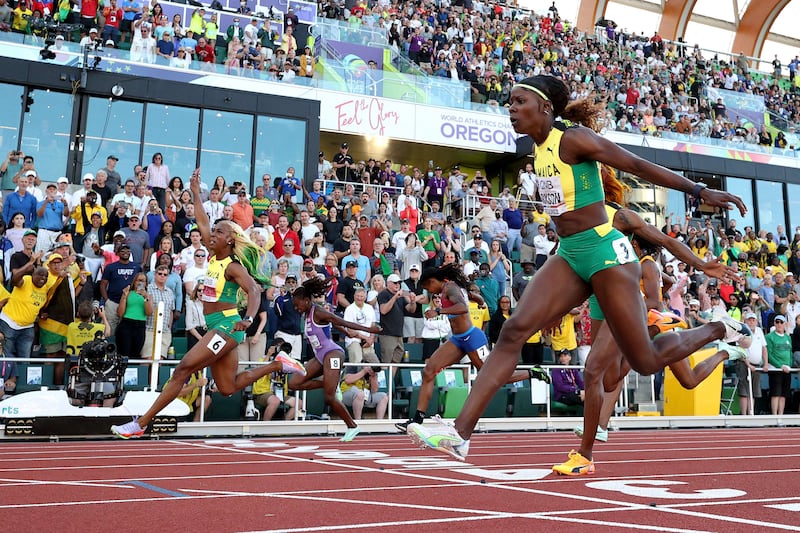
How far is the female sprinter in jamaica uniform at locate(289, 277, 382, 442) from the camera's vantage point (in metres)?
9.62

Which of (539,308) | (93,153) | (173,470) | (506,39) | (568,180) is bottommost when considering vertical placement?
(173,470)

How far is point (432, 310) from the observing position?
534 inches

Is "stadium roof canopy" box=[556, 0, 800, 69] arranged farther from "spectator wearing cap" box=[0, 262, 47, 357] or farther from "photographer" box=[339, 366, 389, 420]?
"spectator wearing cap" box=[0, 262, 47, 357]

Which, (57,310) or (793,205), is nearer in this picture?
(57,310)

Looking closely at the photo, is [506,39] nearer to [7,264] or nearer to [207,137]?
[207,137]

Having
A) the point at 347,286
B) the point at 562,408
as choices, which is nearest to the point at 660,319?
the point at 562,408

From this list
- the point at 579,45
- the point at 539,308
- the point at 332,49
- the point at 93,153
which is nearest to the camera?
the point at 539,308

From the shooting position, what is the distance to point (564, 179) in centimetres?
486

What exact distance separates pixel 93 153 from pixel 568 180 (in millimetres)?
17888

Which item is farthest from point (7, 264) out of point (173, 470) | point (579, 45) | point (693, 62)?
point (693, 62)

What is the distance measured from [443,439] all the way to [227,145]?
18.7 m

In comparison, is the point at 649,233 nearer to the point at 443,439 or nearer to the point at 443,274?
the point at 443,439

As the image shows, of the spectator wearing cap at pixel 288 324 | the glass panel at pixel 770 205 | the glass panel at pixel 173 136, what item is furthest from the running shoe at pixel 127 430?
the glass panel at pixel 770 205

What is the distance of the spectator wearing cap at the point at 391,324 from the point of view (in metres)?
13.3
